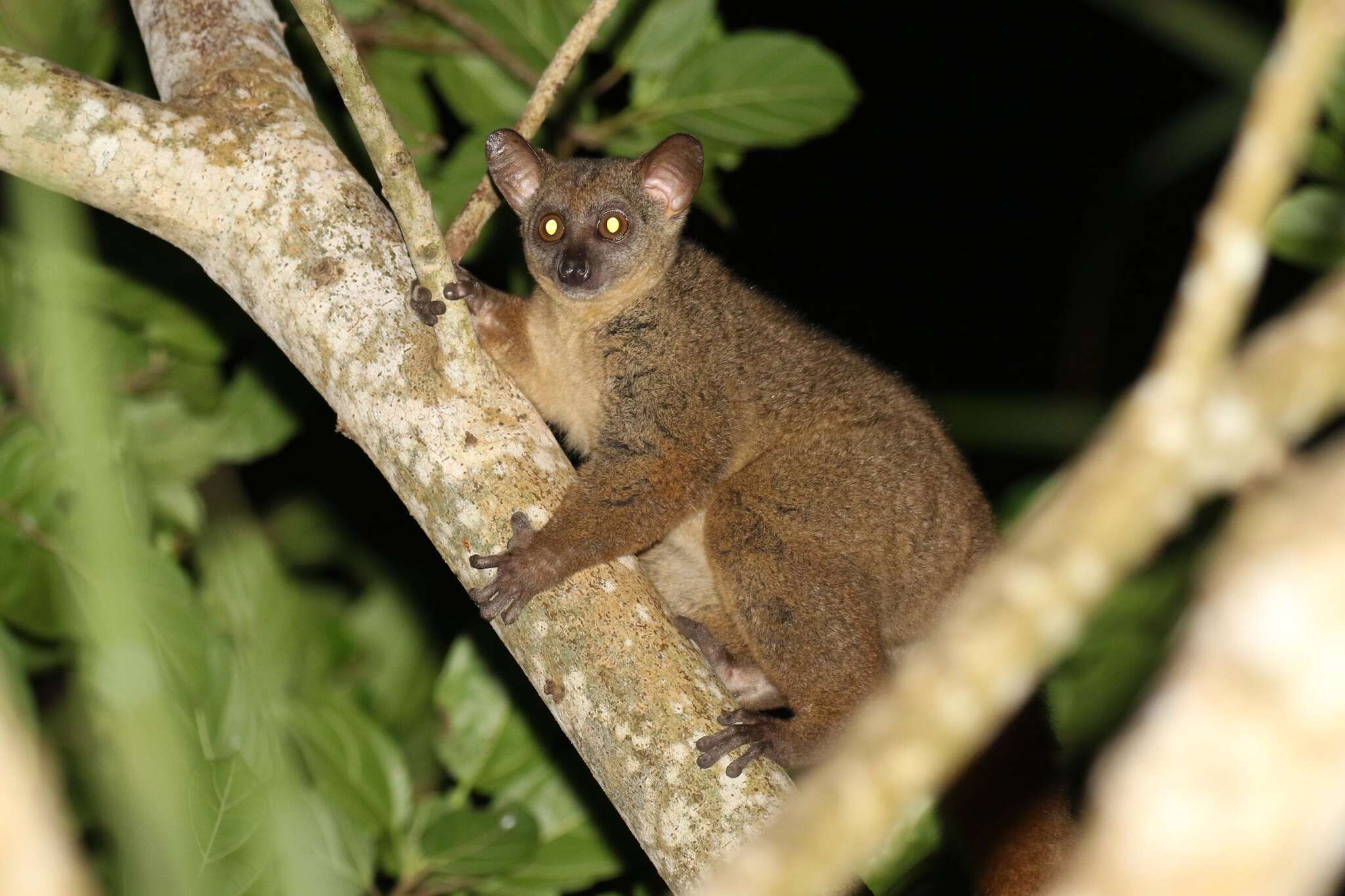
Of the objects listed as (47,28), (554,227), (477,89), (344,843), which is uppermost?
(47,28)

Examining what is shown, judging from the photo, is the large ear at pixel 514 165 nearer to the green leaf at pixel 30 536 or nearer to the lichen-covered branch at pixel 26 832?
the green leaf at pixel 30 536

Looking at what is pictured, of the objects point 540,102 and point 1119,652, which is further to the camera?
point 1119,652

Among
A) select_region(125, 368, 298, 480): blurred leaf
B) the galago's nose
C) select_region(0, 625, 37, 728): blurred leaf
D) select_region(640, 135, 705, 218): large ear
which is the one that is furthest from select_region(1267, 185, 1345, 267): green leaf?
select_region(125, 368, 298, 480): blurred leaf

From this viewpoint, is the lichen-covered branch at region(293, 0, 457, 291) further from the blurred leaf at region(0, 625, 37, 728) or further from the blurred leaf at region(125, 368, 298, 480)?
the blurred leaf at region(125, 368, 298, 480)

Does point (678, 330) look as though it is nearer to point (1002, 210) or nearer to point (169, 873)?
point (169, 873)

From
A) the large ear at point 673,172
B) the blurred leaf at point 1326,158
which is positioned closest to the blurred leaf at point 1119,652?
the blurred leaf at point 1326,158

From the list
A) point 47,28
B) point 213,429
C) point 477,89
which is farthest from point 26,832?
point 213,429

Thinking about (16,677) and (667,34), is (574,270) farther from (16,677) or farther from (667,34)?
(16,677)
